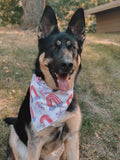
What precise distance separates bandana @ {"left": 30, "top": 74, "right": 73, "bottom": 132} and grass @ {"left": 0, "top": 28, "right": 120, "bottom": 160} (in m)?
1.20

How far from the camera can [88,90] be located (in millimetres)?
5227

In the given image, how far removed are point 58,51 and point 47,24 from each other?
504 millimetres

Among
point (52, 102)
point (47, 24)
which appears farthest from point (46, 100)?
point (47, 24)

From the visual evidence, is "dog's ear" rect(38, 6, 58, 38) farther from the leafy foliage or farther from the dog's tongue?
the leafy foliage

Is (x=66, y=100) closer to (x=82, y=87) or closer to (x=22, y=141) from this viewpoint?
(x=22, y=141)

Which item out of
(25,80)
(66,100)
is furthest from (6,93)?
(66,100)

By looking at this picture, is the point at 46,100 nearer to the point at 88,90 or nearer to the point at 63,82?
the point at 63,82

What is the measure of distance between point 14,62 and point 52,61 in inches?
139

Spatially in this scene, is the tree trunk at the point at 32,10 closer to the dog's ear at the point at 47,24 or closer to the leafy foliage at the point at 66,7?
the dog's ear at the point at 47,24

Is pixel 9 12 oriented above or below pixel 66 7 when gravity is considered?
above

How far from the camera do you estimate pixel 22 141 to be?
2.73 m

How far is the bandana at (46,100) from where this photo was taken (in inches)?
101

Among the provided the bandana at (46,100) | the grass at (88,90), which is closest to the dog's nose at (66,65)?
the bandana at (46,100)

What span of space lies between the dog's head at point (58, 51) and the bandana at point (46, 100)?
10cm
